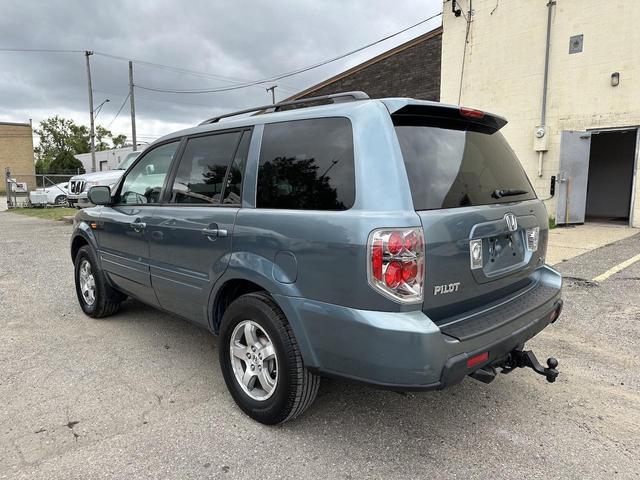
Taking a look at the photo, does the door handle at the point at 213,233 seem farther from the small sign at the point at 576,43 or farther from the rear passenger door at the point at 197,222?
the small sign at the point at 576,43

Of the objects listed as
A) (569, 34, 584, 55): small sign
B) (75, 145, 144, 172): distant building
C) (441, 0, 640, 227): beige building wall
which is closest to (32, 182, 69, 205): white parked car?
(75, 145, 144, 172): distant building

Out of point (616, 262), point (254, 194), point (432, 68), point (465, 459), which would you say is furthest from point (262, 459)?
point (432, 68)

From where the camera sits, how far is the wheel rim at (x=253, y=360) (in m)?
2.86

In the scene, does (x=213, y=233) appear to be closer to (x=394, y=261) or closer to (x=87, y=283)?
(x=394, y=261)

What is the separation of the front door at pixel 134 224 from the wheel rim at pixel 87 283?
475mm

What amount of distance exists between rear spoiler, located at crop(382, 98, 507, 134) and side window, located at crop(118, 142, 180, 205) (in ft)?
6.70

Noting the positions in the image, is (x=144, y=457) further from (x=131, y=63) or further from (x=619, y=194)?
(x=131, y=63)

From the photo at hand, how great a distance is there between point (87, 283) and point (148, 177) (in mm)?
1736

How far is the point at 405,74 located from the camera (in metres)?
15.0

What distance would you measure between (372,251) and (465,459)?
51.1 inches

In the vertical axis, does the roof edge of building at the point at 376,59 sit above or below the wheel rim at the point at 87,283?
above

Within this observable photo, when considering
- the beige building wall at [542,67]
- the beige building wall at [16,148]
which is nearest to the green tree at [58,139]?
the beige building wall at [16,148]

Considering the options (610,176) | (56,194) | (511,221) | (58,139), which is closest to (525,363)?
(511,221)

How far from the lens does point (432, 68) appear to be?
14.1 m
